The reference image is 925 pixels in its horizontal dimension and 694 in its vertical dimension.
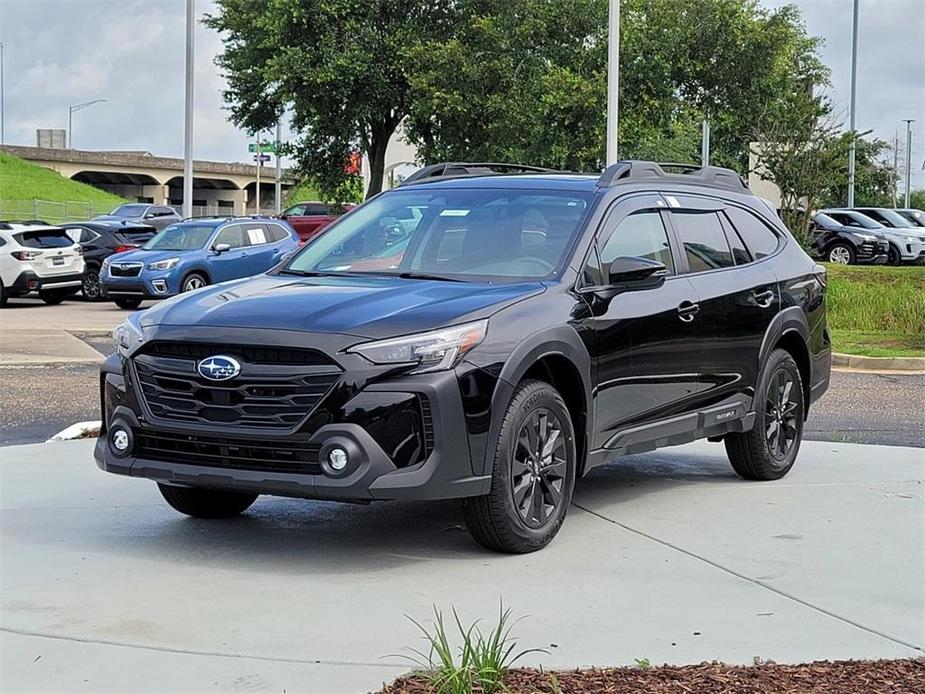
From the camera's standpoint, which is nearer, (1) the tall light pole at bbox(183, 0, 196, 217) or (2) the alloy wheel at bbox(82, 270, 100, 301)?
(2) the alloy wheel at bbox(82, 270, 100, 301)

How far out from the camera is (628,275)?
269 inches

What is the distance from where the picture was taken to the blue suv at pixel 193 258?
24.9 metres

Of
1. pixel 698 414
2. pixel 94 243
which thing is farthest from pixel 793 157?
pixel 698 414

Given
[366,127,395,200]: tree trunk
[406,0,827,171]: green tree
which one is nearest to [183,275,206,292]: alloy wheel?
[406,0,827,171]: green tree

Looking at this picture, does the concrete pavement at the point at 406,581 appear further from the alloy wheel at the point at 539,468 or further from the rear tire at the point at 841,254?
the rear tire at the point at 841,254

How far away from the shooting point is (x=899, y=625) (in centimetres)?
524

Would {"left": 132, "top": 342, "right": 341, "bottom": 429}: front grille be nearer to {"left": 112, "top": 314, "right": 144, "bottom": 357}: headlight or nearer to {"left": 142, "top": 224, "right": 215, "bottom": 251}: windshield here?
{"left": 112, "top": 314, "right": 144, "bottom": 357}: headlight

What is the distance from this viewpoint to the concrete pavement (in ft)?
15.6

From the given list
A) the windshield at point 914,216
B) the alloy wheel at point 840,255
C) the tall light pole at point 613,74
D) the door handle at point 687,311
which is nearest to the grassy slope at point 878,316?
the tall light pole at point 613,74

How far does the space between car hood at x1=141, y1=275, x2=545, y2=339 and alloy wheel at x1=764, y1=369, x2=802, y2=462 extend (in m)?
2.37

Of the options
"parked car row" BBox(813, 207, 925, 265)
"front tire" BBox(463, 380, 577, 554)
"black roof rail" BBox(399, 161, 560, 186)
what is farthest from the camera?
"parked car row" BBox(813, 207, 925, 265)

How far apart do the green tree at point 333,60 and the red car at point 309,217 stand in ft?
8.06

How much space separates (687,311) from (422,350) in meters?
2.14

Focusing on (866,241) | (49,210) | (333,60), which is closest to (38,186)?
(49,210)
